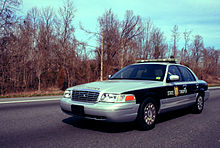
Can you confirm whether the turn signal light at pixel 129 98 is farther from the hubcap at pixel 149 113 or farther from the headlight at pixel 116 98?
the hubcap at pixel 149 113

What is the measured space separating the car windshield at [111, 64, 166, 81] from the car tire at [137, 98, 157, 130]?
37.1 inches

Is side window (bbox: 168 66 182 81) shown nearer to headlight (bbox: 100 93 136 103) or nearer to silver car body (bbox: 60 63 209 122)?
silver car body (bbox: 60 63 209 122)

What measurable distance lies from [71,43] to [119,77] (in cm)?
1625

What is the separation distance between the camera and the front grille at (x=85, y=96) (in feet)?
15.7

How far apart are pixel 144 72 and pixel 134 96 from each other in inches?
65.5

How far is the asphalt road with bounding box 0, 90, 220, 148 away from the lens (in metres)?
4.16

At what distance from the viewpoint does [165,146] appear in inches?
160

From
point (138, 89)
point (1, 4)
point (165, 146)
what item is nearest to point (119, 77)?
point (138, 89)

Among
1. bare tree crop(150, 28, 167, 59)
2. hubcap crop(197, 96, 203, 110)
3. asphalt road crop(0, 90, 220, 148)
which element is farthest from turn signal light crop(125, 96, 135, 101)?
bare tree crop(150, 28, 167, 59)

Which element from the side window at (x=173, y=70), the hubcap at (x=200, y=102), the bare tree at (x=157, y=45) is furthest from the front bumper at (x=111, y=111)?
the bare tree at (x=157, y=45)

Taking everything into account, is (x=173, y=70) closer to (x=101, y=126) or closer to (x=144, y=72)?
(x=144, y=72)

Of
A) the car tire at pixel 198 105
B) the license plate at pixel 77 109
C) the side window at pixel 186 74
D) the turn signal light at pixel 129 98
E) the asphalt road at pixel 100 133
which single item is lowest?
the asphalt road at pixel 100 133

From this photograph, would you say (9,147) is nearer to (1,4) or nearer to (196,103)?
(196,103)

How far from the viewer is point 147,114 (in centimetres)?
517
